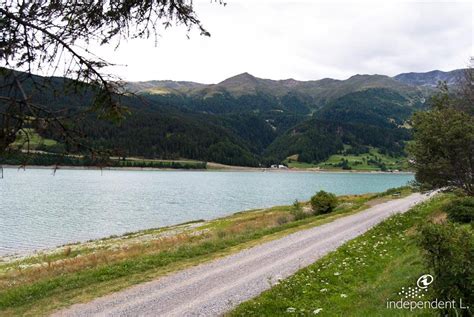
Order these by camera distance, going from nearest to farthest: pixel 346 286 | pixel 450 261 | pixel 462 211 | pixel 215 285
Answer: pixel 450 261 → pixel 346 286 → pixel 215 285 → pixel 462 211

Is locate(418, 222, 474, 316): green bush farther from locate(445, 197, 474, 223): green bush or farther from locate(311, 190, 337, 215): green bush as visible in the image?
locate(311, 190, 337, 215): green bush

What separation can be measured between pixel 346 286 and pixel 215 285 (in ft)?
16.5

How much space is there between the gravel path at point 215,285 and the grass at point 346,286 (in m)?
1.00

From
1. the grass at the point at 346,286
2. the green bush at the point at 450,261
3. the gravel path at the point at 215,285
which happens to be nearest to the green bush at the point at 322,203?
the gravel path at the point at 215,285

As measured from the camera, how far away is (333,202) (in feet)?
150

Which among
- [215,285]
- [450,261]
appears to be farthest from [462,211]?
[450,261]

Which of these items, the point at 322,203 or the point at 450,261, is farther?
the point at 322,203

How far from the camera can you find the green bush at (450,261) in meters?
7.38

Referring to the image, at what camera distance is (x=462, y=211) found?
67.5 feet

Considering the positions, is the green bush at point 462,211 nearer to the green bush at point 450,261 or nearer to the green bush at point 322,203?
the green bush at point 450,261

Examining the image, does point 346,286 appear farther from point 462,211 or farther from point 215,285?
point 462,211

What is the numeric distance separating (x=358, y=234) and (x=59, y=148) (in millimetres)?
23225

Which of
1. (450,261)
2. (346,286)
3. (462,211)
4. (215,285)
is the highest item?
(450,261)

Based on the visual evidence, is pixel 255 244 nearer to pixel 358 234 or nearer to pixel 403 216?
pixel 358 234
